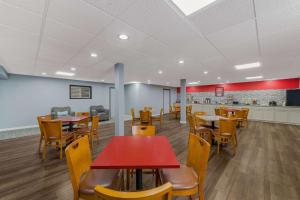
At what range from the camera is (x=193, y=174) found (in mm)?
1402

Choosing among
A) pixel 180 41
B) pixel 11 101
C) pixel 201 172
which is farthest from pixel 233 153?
pixel 11 101

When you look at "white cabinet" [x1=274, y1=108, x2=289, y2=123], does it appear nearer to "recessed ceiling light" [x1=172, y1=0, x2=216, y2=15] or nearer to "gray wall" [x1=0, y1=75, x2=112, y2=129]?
"recessed ceiling light" [x1=172, y1=0, x2=216, y2=15]

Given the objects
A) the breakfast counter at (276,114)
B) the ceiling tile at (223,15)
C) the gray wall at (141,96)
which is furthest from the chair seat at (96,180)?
the breakfast counter at (276,114)

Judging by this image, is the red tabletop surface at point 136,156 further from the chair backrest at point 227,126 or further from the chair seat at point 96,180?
the chair backrest at point 227,126

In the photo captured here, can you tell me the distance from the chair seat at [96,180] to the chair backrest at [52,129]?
1.91 metres

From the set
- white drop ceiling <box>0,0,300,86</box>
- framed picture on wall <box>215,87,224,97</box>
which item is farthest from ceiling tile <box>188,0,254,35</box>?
framed picture on wall <box>215,87,224,97</box>

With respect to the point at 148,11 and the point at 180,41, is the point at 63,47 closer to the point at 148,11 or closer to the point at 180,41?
the point at 148,11

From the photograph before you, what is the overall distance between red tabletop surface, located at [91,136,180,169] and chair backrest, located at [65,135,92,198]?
0.72 ft

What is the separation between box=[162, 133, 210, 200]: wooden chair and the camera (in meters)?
1.21

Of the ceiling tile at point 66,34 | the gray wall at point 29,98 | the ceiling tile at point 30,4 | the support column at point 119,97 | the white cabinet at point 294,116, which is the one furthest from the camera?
the white cabinet at point 294,116

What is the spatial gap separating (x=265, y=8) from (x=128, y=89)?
848 centimetres

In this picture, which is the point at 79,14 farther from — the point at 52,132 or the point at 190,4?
the point at 52,132

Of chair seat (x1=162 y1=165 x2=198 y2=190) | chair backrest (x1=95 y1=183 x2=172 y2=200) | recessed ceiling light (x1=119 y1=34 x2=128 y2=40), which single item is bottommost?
chair seat (x1=162 y1=165 x2=198 y2=190)

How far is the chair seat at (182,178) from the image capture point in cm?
123
